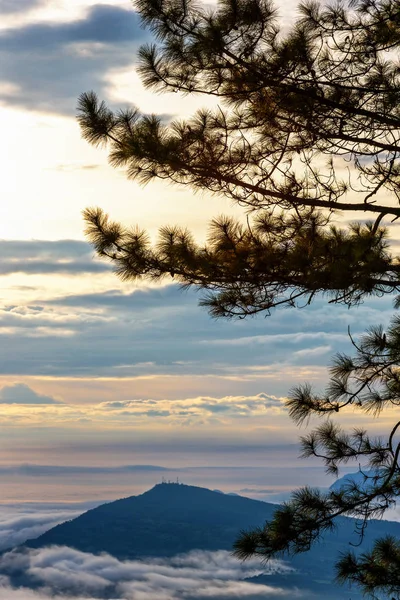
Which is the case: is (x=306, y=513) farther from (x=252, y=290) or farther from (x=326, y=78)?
(x=326, y=78)

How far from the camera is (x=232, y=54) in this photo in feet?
22.3

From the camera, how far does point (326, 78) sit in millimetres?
7020

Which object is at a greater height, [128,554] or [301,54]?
[301,54]

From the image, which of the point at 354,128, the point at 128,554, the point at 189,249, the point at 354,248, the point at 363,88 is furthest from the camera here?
the point at 128,554

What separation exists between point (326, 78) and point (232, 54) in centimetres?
88

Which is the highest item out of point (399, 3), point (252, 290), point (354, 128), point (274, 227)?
point (399, 3)

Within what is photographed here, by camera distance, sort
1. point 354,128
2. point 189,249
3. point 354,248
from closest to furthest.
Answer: point 354,248
point 354,128
point 189,249

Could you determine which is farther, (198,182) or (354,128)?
(198,182)

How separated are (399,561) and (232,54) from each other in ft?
15.4

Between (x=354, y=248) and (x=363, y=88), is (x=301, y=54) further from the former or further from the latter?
(x=354, y=248)

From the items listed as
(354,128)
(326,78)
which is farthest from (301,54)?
(354,128)

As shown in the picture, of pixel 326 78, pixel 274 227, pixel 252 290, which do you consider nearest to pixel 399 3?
pixel 326 78

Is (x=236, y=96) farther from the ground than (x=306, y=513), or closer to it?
farther from the ground

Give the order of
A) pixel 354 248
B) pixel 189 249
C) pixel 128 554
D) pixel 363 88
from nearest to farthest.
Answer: pixel 354 248 → pixel 363 88 → pixel 189 249 → pixel 128 554
